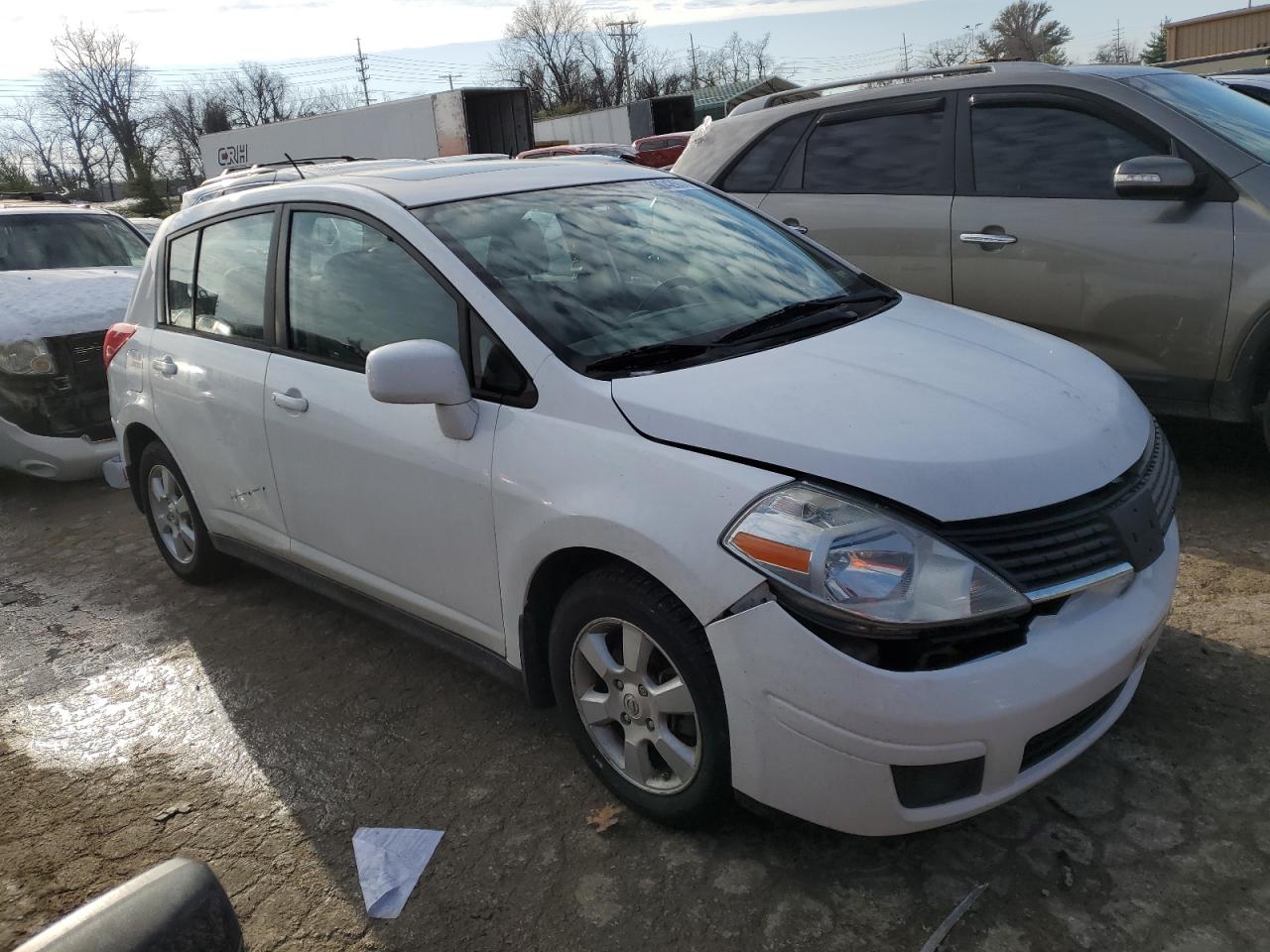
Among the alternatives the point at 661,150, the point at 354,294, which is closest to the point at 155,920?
the point at 354,294

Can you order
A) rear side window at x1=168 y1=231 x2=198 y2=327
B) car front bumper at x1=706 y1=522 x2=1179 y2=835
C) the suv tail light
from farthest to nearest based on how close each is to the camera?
the suv tail light < rear side window at x1=168 y1=231 x2=198 y2=327 < car front bumper at x1=706 y1=522 x2=1179 y2=835

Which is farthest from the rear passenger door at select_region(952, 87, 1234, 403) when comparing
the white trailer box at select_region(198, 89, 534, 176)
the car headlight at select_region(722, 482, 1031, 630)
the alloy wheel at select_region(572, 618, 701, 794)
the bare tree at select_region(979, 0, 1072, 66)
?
the bare tree at select_region(979, 0, 1072, 66)

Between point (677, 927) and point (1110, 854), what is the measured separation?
104cm

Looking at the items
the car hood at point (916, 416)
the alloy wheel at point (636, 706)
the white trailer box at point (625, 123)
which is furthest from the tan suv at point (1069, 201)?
the white trailer box at point (625, 123)

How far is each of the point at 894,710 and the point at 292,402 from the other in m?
2.31

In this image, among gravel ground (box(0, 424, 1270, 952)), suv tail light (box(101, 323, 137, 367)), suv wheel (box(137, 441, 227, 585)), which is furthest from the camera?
suv tail light (box(101, 323, 137, 367))

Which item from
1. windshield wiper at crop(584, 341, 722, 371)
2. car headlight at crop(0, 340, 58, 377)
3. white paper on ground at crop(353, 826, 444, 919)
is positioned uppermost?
windshield wiper at crop(584, 341, 722, 371)

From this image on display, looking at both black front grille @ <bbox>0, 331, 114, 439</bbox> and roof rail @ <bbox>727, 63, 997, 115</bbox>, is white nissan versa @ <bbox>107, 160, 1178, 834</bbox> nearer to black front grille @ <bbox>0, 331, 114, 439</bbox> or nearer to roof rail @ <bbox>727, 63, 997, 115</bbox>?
roof rail @ <bbox>727, 63, 997, 115</bbox>

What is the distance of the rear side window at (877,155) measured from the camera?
16.9 feet

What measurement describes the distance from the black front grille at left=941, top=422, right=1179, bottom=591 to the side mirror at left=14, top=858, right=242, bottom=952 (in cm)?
166

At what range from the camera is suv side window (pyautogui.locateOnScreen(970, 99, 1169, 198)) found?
15.1ft

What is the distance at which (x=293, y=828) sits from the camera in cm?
299

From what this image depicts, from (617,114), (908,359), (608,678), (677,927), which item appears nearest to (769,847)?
(677,927)

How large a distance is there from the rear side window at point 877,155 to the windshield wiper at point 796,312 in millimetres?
1877
